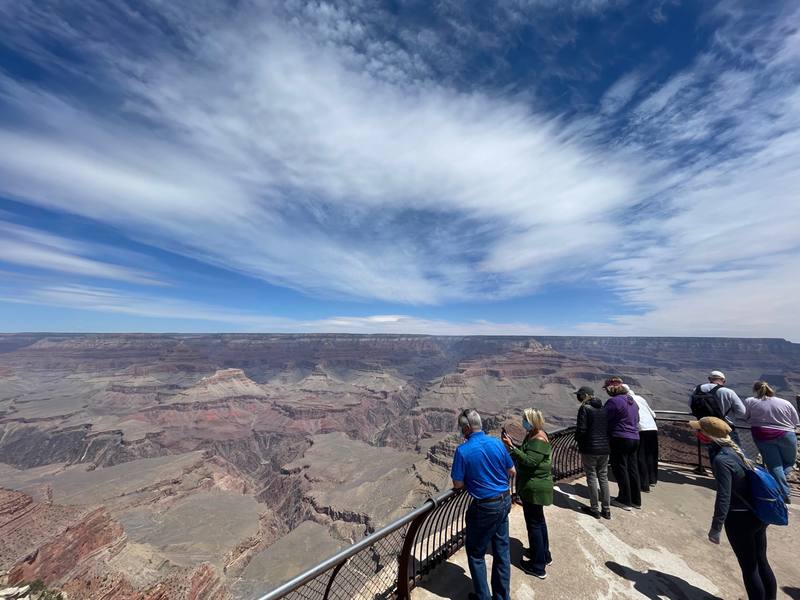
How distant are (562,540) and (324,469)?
68.2 m

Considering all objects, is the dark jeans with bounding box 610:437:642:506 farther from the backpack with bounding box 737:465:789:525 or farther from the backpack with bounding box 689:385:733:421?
the backpack with bounding box 737:465:789:525

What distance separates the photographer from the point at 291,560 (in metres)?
36.2

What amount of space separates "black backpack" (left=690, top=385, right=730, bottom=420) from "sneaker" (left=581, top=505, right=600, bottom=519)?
2.53 m

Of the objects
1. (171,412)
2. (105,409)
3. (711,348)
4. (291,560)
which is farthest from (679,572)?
(711,348)

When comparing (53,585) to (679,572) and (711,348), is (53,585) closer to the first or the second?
(679,572)

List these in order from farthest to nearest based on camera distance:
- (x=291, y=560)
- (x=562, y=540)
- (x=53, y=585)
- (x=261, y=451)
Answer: (x=261, y=451) < (x=291, y=560) < (x=53, y=585) < (x=562, y=540)

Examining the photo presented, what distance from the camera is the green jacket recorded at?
3959 mm

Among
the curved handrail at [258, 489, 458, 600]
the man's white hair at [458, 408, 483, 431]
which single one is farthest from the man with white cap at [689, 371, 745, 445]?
the curved handrail at [258, 489, 458, 600]

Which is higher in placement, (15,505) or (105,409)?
(15,505)

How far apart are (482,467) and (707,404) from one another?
5.12 m

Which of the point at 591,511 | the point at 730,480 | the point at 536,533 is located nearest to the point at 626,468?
the point at 591,511

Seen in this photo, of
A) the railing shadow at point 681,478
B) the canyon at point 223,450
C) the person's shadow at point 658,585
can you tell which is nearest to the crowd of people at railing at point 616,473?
the person's shadow at point 658,585

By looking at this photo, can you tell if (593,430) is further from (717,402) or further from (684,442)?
(684,442)

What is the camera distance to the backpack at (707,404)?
5551 millimetres
